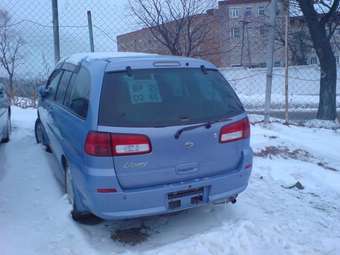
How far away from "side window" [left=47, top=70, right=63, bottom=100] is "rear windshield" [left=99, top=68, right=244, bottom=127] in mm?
1903

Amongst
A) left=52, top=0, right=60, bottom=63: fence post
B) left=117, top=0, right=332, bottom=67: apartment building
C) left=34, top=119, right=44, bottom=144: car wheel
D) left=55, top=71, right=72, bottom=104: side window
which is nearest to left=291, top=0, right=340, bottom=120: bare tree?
left=117, top=0, right=332, bottom=67: apartment building

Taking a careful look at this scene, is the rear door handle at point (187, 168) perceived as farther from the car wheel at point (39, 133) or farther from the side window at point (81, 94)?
the car wheel at point (39, 133)

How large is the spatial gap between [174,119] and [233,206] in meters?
1.47

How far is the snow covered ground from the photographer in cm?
362

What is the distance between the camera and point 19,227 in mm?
4031

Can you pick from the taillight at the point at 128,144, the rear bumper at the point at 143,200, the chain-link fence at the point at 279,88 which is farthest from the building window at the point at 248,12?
the taillight at the point at 128,144

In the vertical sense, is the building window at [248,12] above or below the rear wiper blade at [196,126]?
above

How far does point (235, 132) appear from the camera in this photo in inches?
154

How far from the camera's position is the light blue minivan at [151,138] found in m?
3.41

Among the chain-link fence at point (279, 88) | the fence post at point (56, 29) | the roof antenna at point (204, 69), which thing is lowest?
the chain-link fence at point (279, 88)

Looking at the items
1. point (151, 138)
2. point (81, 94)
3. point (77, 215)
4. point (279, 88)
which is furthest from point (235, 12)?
point (151, 138)

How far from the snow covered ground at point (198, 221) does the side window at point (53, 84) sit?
1.00 metres

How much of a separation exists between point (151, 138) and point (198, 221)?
3.97ft

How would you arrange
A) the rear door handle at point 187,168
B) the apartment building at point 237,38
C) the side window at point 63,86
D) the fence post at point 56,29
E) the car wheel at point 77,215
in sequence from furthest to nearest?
the apartment building at point 237,38
the fence post at point 56,29
the side window at point 63,86
the car wheel at point 77,215
the rear door handle at point 187,168
